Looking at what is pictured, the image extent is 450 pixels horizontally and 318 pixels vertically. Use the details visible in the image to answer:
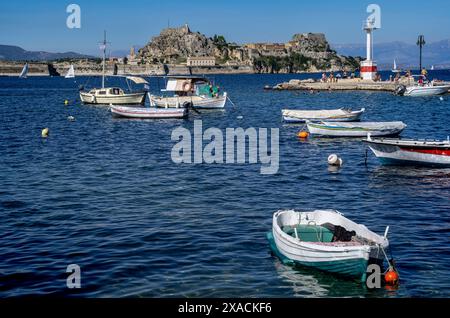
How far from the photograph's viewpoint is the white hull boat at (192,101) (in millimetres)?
77312

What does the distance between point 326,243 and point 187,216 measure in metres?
8.48

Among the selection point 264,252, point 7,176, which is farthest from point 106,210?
point 7,176

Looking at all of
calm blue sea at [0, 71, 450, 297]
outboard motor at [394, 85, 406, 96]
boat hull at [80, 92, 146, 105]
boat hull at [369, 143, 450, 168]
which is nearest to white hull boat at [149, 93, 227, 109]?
boat hull at [80, 92, 146, 105]

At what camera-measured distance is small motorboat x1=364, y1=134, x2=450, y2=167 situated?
3456 centimetres

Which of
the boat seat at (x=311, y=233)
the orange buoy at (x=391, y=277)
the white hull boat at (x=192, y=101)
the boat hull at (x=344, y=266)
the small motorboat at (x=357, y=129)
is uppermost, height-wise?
the white hull boat at (x=192, y=101)

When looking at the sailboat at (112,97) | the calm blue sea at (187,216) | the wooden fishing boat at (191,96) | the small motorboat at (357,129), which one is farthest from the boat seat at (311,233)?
the sailboat at (112,97)

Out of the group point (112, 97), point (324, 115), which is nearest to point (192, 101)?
point (112, 97)

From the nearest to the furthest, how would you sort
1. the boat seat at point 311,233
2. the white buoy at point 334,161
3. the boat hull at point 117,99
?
1. the boat seat at point 311,233
2. the white buoy at point 334,161
3. the boat hull at point 117,99

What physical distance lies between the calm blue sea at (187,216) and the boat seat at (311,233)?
3.57 feet

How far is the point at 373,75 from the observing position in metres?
131

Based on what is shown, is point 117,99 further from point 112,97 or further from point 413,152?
point 413,152

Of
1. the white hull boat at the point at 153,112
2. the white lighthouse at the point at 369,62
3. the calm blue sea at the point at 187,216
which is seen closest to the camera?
the calm blue sea at the point at 187,216

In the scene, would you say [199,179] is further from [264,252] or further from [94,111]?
[94,111]

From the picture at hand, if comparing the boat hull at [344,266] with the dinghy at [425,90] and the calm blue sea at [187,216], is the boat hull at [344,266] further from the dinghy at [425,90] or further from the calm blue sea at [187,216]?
the dinghy at [425,90]
